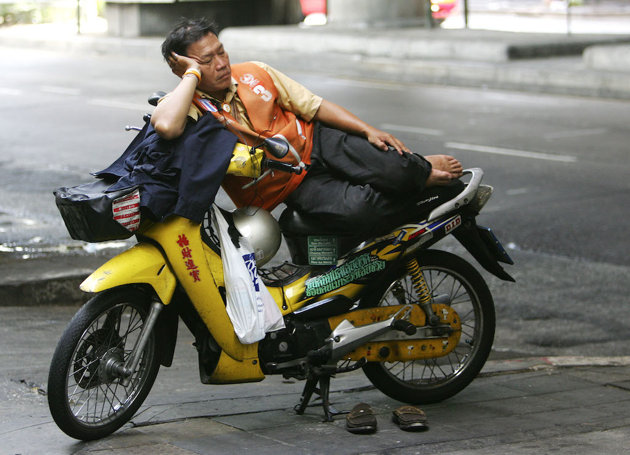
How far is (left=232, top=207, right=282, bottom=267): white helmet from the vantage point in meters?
4.53

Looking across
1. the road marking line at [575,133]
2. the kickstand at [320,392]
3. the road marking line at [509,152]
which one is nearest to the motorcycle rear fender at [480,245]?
the kickstand at [320,392]

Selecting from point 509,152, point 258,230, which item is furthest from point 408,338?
point 509,152

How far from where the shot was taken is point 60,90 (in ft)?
60.9

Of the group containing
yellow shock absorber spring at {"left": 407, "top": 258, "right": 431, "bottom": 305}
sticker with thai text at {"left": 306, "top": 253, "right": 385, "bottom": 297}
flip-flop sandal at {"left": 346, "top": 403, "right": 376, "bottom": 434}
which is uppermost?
sticker with thai text at {"left": 306, "top": 253, "right": 385, "bottom": 297}

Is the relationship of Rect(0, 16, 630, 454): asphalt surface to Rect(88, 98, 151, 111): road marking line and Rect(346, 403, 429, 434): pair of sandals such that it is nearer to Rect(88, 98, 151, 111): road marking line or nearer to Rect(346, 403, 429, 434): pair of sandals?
Rect(346, 403, 429, 434): pair of sandals

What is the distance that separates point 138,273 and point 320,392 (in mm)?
980

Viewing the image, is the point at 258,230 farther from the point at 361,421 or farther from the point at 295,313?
the point at 361,421

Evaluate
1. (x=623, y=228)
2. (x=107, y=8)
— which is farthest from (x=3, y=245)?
(x=107, y=8)

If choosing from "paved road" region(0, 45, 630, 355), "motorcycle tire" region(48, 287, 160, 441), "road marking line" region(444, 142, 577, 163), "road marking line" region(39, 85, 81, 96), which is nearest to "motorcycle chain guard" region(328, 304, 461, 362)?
"motorcycle tire" region(48, 287, 160, 441)

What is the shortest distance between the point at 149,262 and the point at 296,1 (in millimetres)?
27543

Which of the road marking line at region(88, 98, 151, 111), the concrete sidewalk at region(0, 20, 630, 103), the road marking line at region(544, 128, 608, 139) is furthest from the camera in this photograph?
the concrete sidewalk at region(0, 20, 630, 103)

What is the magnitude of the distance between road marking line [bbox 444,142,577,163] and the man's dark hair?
7964 millimetres

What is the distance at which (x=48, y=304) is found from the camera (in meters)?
6.69

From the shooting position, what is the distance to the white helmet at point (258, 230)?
4.53 metres
